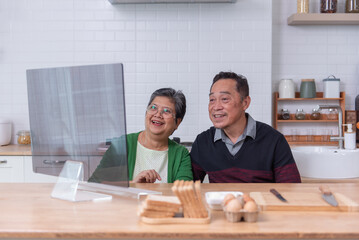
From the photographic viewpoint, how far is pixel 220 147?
2.27 metres

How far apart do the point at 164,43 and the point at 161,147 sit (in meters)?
1.64

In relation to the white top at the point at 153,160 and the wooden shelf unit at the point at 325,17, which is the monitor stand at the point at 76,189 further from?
the wooden shelf unit at the point at 325,17

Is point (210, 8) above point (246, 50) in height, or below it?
above

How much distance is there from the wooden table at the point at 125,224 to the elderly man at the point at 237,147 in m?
0.71

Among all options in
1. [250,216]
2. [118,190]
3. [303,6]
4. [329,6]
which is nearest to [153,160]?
[118,190]

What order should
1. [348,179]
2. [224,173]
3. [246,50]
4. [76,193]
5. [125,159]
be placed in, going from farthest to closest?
[246,50] < [348,179] < [224,173] < [76,193] < [125,159]

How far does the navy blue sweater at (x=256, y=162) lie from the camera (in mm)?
2186

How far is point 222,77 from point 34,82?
3.55 ft

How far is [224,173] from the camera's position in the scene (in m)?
2.21

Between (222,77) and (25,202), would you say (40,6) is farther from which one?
(25,202)

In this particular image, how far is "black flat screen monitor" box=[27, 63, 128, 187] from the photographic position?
1.42 meters

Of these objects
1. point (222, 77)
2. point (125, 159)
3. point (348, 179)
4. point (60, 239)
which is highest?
point (222, 77)

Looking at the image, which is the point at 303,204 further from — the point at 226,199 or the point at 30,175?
the point at 30,175

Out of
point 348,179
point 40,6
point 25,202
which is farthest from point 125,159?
point 40,6
